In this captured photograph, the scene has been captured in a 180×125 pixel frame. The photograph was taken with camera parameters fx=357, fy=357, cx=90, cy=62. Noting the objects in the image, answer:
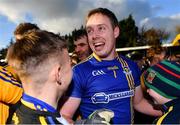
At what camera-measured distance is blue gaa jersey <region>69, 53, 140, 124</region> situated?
3441mm

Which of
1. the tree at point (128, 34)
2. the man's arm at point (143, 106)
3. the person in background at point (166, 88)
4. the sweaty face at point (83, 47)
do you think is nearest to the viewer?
the person in background at point (166, 88)

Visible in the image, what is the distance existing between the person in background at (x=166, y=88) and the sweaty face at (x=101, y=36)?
0.71 m

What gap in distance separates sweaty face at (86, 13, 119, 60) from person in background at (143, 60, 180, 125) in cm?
71

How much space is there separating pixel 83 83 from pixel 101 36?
0.56m

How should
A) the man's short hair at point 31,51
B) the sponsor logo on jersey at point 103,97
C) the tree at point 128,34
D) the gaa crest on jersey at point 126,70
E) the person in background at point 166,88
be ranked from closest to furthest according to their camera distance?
the man's short hair at point 31,51
the person in background at point 166,88
the sponsor logo on jersey at point 103,97
the gaa crest on jersey at point 126,70
the tree at point 128,34

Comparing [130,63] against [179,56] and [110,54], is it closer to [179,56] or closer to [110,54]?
[110,54]

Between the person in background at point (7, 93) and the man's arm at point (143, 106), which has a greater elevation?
the person in background at point (7, 93)

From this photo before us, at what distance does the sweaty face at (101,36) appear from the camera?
12.0 ft

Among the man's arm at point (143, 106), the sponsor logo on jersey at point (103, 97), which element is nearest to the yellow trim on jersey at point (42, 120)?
the sponsor logo on jersey at point (103, 97)

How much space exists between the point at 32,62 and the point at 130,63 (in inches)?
68.4

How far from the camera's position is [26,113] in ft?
7.09

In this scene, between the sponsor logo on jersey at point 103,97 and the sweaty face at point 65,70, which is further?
the sponsor logo on jersey at point 103,97

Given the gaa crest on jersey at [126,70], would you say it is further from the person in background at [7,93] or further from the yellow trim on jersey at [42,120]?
the yellow trim on jersey at [42,120]

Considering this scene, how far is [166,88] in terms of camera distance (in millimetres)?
2945
